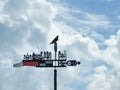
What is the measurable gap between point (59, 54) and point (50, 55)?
1.84 metres

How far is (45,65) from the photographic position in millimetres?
87625

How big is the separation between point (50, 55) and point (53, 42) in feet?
8.39

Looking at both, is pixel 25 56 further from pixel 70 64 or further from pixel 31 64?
pixel 70 64

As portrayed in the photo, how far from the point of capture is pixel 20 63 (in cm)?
8969

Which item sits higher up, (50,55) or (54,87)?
(50,55)

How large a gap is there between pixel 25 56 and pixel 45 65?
5.07m

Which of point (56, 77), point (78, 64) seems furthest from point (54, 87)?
point (78, 64)

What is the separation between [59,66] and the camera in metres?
86.8

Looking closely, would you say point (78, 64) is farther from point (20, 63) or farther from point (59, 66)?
point (20, 63)

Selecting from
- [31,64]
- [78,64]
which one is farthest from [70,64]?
[31,64]

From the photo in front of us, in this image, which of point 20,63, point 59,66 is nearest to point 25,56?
point 20,63

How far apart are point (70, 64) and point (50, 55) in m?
4.13

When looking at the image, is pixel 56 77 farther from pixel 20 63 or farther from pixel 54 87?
pixel 20 63

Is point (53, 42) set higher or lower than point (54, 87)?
higher
